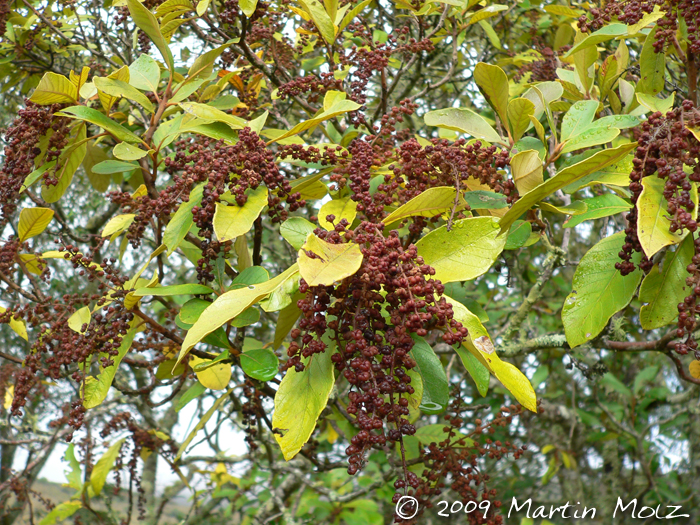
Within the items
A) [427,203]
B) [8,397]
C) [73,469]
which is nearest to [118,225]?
[427,203]

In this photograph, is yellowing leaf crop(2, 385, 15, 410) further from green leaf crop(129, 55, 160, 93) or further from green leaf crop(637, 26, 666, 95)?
green leaf crop(637, 26, 666, 95)

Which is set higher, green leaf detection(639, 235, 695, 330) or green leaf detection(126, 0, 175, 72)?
green leaf detection(126, 0, 175, 72)

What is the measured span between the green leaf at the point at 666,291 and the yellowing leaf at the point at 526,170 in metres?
0.30

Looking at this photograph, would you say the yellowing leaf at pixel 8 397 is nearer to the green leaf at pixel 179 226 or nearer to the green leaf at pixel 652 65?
the green leaf at pixel 179 226

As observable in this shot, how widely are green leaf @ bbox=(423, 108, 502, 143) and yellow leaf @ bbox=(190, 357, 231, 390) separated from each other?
3.20 feet

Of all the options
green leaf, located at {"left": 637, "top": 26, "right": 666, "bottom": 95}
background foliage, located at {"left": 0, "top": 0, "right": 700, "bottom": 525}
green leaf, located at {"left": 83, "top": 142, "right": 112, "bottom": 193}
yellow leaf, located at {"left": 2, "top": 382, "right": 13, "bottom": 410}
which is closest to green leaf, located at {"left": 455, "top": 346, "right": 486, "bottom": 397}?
background foliage, located at {"left": 0, "top": 0, "right": 700, "bottom": 525}

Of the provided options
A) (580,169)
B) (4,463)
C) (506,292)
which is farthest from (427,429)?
(4,463)

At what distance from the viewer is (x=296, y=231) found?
125 cm

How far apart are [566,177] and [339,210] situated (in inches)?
19.2

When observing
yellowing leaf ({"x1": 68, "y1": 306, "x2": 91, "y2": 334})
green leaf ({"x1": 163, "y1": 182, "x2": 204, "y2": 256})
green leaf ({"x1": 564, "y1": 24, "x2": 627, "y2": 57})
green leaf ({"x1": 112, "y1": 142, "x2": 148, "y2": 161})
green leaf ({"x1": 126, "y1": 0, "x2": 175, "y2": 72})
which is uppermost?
green leaf ({"x1": 126, "y1": 0, "x2": 175, "y2": 72})

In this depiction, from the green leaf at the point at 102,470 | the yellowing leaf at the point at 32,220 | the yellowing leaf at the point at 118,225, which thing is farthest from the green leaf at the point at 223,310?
the green leaf at the point at 102,470

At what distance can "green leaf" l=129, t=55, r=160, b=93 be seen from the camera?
161 centimetres

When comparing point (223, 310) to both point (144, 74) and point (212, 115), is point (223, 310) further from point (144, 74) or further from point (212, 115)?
point (144, 74)

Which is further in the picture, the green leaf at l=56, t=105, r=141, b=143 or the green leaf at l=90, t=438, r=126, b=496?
the green leaf at l=90, t=438, r=126, b=496
